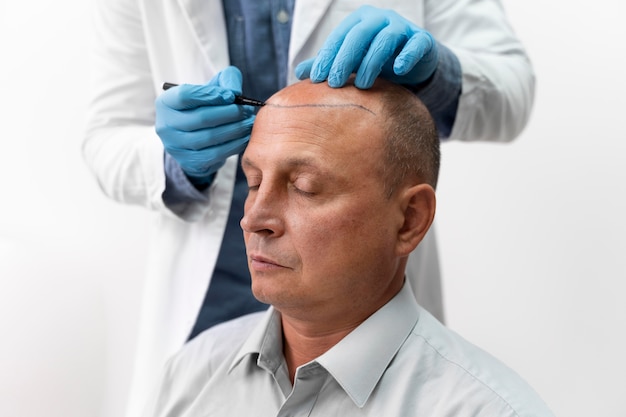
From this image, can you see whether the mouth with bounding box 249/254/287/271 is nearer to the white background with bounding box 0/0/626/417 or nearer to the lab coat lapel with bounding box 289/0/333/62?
the lab coat lapel with bounding box 289/0/333/62

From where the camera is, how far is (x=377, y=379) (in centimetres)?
153

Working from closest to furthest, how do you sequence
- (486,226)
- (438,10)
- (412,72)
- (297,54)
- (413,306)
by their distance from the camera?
(413,306) < (412,72) < (297,54) < (438,10) < (486,226)

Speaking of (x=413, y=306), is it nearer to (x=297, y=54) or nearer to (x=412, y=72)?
(x=412, y=72)

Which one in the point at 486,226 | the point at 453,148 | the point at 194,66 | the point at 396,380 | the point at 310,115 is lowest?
the point at 486,226

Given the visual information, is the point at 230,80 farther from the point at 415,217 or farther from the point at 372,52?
the point at 415,217

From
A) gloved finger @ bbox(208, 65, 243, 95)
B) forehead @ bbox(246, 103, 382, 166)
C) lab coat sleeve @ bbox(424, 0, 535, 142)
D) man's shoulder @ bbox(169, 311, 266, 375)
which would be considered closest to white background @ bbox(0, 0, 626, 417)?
lab coat sleeve @ bbox(424, 0, 535, 142)

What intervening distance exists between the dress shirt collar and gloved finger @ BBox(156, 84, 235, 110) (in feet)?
1.48

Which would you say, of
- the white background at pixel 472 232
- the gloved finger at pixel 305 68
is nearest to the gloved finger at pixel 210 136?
the gloved finger at pixel 305 68

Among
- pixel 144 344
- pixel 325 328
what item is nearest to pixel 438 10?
pixel 325 328

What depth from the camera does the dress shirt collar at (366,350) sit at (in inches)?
59.8

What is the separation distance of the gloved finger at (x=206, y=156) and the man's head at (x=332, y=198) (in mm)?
207

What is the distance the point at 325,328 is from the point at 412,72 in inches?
20.0

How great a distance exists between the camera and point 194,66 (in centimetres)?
209

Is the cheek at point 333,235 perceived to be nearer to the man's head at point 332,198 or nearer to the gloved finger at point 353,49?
the man's head at point 332,198
